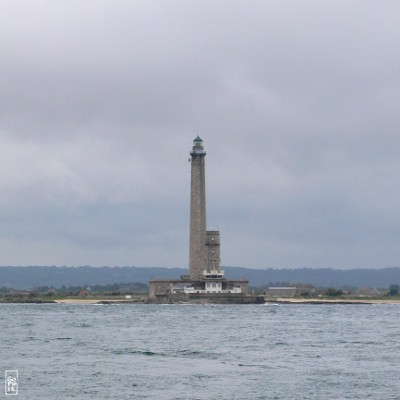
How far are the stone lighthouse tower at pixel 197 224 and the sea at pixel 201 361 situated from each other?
183 feet

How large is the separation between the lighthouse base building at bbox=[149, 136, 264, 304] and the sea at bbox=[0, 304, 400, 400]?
5389 centimetres

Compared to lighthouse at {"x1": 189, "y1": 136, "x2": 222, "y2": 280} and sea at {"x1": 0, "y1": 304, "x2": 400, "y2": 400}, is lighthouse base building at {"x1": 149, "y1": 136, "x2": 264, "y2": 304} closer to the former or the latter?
lighthouse at {"x1": 189, "y1": 136, "x2": 222, "y2": 280}

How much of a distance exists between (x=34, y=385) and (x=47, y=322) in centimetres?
5125

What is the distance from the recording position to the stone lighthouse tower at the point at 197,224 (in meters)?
143

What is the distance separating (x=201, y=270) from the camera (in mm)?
144375

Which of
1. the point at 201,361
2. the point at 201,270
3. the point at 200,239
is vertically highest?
the point at 200,239

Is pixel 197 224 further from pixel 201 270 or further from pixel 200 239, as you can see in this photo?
pixel 201 270

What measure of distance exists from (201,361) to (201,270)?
298ft

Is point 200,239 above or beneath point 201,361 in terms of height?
above

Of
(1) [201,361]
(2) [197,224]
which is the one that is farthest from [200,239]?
(1) [201,361]

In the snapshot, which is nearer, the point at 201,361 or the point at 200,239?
the point at 201,361

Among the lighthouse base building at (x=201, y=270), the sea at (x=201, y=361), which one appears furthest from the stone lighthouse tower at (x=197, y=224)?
the sea at (x=201, y=361)

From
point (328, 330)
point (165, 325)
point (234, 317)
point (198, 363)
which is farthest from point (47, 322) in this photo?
point (198, 363)

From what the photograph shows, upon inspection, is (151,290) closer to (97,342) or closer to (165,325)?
(165,325)
